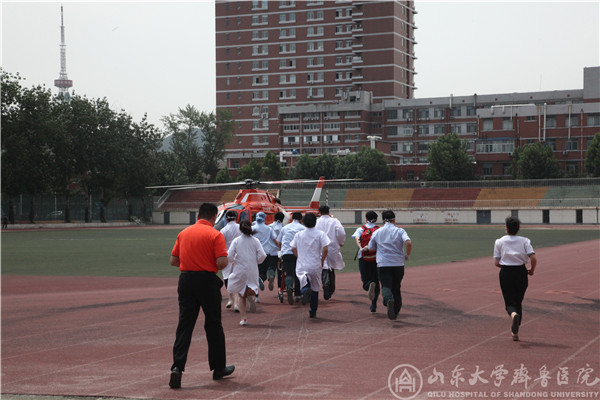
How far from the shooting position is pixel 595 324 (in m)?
13.7

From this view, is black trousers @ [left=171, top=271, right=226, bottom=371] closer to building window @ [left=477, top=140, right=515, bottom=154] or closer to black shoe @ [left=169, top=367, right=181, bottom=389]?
black shoe @ [left=169, top=367, right=181, bottom=389]

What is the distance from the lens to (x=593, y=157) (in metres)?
99.0

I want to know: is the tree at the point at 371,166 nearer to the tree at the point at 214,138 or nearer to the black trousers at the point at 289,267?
the tree at the point at 214,138

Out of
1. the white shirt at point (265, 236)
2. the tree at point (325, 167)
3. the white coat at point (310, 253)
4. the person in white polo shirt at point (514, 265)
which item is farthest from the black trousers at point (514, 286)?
the tree at point (325, 167)

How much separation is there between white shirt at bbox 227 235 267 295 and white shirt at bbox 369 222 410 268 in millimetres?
2178

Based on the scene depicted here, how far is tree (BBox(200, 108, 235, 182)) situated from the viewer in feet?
433

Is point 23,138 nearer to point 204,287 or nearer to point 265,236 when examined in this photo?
point 265,236

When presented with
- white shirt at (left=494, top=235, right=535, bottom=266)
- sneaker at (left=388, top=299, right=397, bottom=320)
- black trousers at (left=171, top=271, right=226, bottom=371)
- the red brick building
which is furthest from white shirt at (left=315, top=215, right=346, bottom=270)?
the red brick building

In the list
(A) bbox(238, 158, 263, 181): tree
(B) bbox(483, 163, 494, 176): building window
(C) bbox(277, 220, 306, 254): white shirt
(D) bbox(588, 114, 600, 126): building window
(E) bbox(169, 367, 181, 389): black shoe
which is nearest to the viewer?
(E) bbox(169, 367, 181, 389): black shoe

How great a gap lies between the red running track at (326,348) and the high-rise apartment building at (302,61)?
11709 cm

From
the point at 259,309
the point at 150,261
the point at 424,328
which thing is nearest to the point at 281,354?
the point at 424,328

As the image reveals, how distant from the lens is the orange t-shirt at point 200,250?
30.8 ft

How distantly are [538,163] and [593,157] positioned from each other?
681 centimetres

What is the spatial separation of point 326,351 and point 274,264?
7.04 metres
